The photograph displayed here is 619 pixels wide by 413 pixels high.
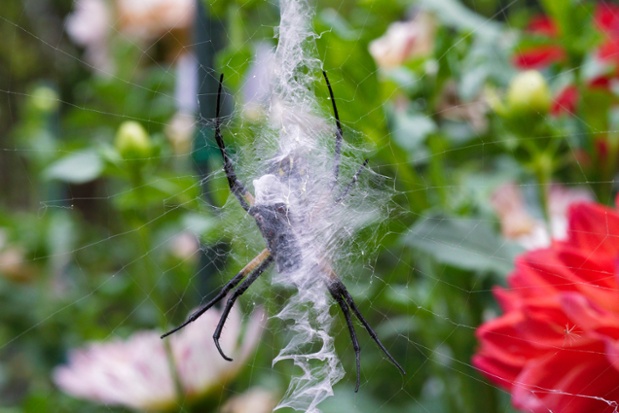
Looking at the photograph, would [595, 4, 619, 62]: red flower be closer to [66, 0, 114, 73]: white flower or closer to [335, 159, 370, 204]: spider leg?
[335, 159, 370, 204]: spider leg

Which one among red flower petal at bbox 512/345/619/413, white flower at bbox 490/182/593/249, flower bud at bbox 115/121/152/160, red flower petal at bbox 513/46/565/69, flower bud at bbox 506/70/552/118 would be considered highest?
flower bud at bbox 115/121/152/160

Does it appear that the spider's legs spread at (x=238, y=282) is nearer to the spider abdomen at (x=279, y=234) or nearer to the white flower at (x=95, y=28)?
the spider abdomen at (x=279, y=234)

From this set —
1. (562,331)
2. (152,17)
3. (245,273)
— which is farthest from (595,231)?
(152,17)

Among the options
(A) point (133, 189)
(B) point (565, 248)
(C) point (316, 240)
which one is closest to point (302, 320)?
(C) point (316, 240)

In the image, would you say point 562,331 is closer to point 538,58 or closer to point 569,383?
point 569,383

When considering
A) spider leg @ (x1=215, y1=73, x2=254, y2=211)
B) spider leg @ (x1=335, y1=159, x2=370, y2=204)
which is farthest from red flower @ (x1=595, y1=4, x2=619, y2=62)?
spider leg @ (x1=215, y1=73, x2=254, y2=211)
